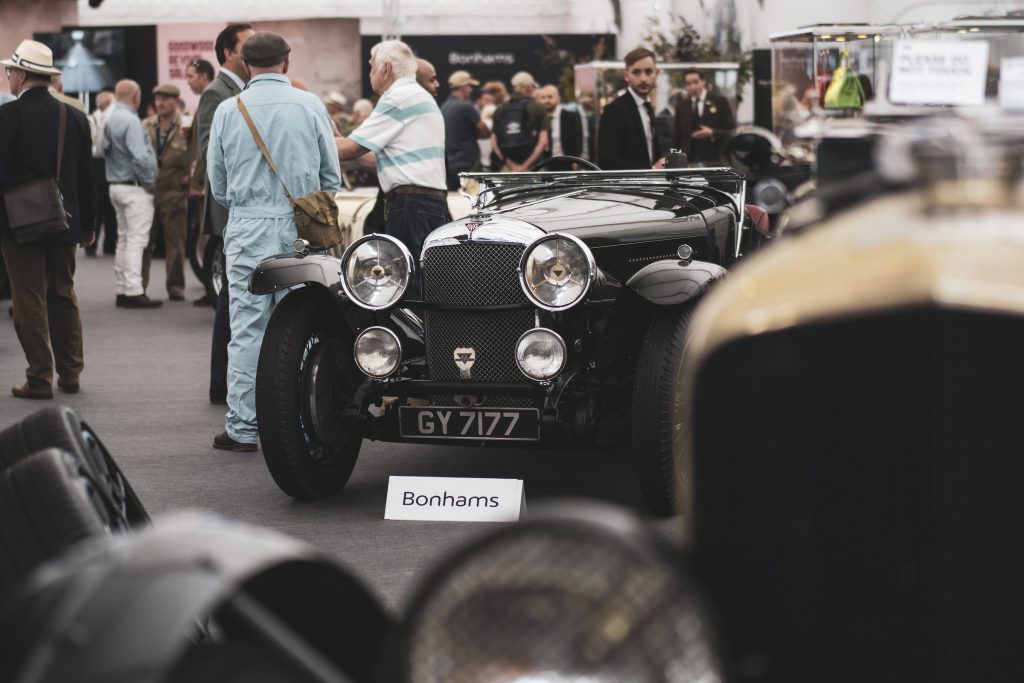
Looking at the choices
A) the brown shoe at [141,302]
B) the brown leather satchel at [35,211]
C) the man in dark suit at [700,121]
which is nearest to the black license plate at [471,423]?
the brown leather satchel at [35,211]

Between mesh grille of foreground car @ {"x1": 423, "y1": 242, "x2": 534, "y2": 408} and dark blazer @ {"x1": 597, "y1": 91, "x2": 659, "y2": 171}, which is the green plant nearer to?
dark blazer @ {"x1": 597, "y1": 91, "x2": 659, "y2": 171}

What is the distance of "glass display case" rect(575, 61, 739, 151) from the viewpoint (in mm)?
15961

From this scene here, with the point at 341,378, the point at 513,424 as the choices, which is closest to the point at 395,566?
the point at 513,424

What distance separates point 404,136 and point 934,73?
451 centimetres

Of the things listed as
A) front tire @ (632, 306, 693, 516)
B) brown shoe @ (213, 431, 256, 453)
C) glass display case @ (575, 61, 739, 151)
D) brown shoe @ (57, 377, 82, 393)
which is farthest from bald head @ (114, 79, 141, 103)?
front tire @ (632, 306, 693, 516)

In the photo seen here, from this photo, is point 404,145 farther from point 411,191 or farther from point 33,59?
point 33,59

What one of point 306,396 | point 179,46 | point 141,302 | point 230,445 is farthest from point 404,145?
point 179,46

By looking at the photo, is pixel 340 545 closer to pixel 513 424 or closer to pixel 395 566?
pixel 395 566

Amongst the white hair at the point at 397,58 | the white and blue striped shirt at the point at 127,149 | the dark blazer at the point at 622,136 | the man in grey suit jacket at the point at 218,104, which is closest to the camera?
the white hair at the point at 397,58

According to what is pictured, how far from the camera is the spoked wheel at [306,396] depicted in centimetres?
501

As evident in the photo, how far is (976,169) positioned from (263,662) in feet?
3.71

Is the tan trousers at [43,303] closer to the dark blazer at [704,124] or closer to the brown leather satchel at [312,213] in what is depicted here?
the brown leather satchel at [312,213]

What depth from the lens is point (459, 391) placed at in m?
5.01

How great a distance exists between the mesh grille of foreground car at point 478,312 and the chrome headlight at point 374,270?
14cm
